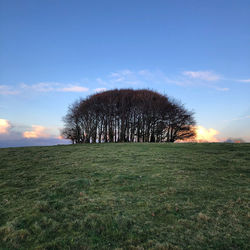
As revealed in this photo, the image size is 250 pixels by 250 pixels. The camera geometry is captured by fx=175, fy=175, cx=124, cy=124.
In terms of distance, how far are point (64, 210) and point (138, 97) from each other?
140ft

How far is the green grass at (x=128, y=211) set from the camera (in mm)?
5000

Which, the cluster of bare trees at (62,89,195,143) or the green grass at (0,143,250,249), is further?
the cluster of bare trees at (62,89,195,143)

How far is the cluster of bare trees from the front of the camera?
4512cm

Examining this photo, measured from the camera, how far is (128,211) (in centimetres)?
654

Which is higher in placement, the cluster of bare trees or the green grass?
the cluster of bare trees

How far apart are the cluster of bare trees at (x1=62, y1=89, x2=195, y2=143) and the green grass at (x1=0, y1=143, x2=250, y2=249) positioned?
3374cm

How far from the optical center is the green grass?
16.4 feet

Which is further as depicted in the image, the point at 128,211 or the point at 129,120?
the point at 129,120

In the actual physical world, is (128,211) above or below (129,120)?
below

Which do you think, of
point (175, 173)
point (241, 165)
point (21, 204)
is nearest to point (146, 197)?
point (175, 173)

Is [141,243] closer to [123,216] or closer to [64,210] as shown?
[123,216]

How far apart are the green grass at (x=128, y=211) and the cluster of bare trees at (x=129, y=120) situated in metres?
33.7

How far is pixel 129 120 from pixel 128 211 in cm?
4031

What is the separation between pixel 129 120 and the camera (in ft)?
153
